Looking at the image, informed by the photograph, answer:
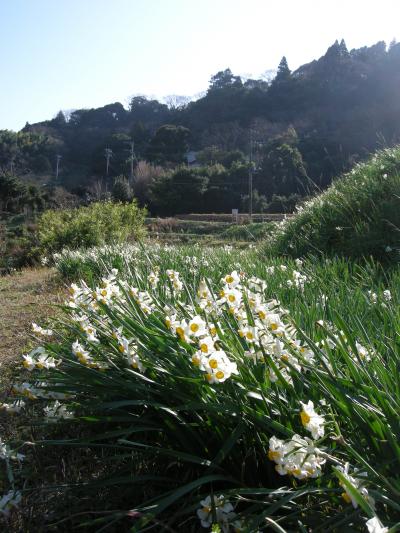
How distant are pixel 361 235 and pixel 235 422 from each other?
13.9 feet

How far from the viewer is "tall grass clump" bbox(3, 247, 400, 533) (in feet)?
3.84

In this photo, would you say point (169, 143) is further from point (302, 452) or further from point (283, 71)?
point (302, 452)

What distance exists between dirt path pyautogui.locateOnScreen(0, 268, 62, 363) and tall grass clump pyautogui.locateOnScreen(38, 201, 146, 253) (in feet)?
7.83

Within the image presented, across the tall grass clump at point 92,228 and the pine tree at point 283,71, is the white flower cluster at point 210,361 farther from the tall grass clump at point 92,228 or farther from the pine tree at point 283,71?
the pine tree at point 283,71

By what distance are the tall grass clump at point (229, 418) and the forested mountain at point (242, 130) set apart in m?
33.0

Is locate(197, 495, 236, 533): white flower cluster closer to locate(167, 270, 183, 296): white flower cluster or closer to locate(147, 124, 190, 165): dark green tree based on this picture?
locate(167, 270, 183, 296): white flower cluster

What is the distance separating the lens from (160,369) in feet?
5.08

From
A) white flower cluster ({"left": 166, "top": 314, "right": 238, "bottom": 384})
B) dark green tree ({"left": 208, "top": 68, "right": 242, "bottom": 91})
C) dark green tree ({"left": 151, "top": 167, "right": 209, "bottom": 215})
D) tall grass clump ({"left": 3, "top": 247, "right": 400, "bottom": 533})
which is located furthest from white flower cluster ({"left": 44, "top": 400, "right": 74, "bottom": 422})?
dark green tree ({"left": 208, "top": 68, "right": 242, "bottom": 91})

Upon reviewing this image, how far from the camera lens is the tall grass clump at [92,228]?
10883mm

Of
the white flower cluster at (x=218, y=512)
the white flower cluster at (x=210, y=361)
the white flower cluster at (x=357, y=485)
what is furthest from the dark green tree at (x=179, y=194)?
the white flower cluster at (x=357, y=485)

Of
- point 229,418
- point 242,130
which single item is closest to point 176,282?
point 229,418

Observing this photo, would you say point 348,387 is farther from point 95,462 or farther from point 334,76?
point 334,76

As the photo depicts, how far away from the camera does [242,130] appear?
4856cm

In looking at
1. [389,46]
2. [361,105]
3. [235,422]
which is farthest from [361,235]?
[389,46]
